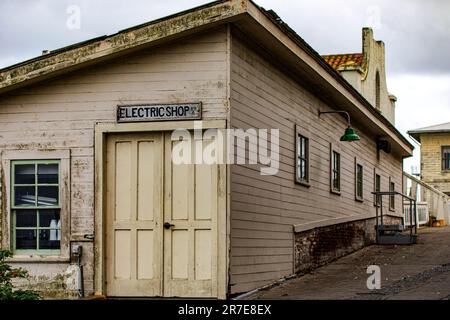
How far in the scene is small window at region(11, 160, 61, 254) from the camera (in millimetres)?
14508

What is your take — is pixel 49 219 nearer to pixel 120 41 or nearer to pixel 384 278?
pixel 120 41

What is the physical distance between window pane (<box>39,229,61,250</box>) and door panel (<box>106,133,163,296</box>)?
921 millimetres

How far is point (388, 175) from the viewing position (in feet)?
98.3

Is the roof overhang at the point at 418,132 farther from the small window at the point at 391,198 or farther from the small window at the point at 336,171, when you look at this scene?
the small window at the point at 336,171

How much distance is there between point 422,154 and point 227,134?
44.0 metres

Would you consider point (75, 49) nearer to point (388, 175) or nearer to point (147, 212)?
point (147, 212)

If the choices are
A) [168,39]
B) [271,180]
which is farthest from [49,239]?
[271,180]

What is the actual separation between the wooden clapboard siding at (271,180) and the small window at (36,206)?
117 inches

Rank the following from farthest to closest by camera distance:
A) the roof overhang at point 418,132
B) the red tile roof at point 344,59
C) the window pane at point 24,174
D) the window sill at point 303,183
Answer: the roof overhang at point 418,132, the red tile roof at point 344,59, the window sill at point 303,183, the window pane at point 24,174

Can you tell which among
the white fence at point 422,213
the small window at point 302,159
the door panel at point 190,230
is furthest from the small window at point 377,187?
the door panel at point 190,230

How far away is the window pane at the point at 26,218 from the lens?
1466 cm

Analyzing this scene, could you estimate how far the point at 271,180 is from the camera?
1572 cm
